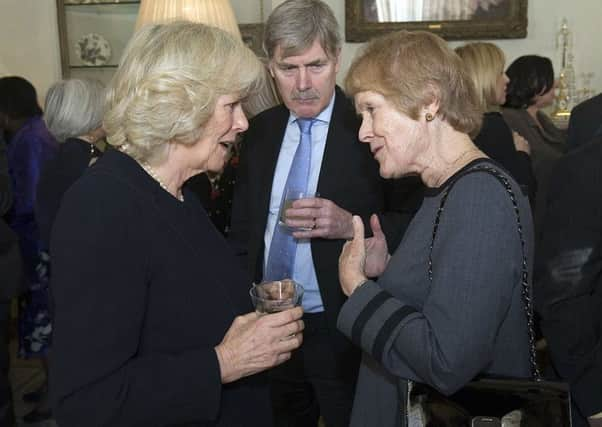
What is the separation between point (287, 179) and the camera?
7.59 ft

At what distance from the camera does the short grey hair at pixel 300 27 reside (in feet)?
7.27

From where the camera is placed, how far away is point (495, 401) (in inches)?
52.3

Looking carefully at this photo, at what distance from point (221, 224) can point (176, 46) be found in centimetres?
144

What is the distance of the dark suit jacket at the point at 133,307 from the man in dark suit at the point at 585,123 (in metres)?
1.10

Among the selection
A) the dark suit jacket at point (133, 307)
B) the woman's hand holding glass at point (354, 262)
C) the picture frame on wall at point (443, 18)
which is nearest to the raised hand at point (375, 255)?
the woman's hand holding glass at point (354, 262)

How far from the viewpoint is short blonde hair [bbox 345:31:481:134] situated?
4.86ft

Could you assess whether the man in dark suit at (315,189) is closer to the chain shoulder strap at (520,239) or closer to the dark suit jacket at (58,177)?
the chain shoulder strap at (520,239)

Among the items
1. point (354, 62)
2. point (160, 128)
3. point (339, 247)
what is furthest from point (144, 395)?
point (339, 247)

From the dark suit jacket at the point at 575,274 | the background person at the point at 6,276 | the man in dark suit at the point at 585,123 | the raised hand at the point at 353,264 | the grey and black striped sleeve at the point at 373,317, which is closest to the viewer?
the grey and black striped sleeve at the point at 373,317

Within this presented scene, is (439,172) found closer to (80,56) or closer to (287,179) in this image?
(287,179)

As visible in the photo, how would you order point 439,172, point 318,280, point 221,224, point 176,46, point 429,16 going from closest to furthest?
point 176,46 < point 439,172 < point 318,280 < point 221,224 < point 429,16

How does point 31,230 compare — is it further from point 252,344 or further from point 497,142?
point 252,344

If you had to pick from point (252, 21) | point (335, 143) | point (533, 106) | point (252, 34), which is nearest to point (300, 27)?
point (335, 143)

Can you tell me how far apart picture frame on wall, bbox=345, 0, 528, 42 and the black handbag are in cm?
410
